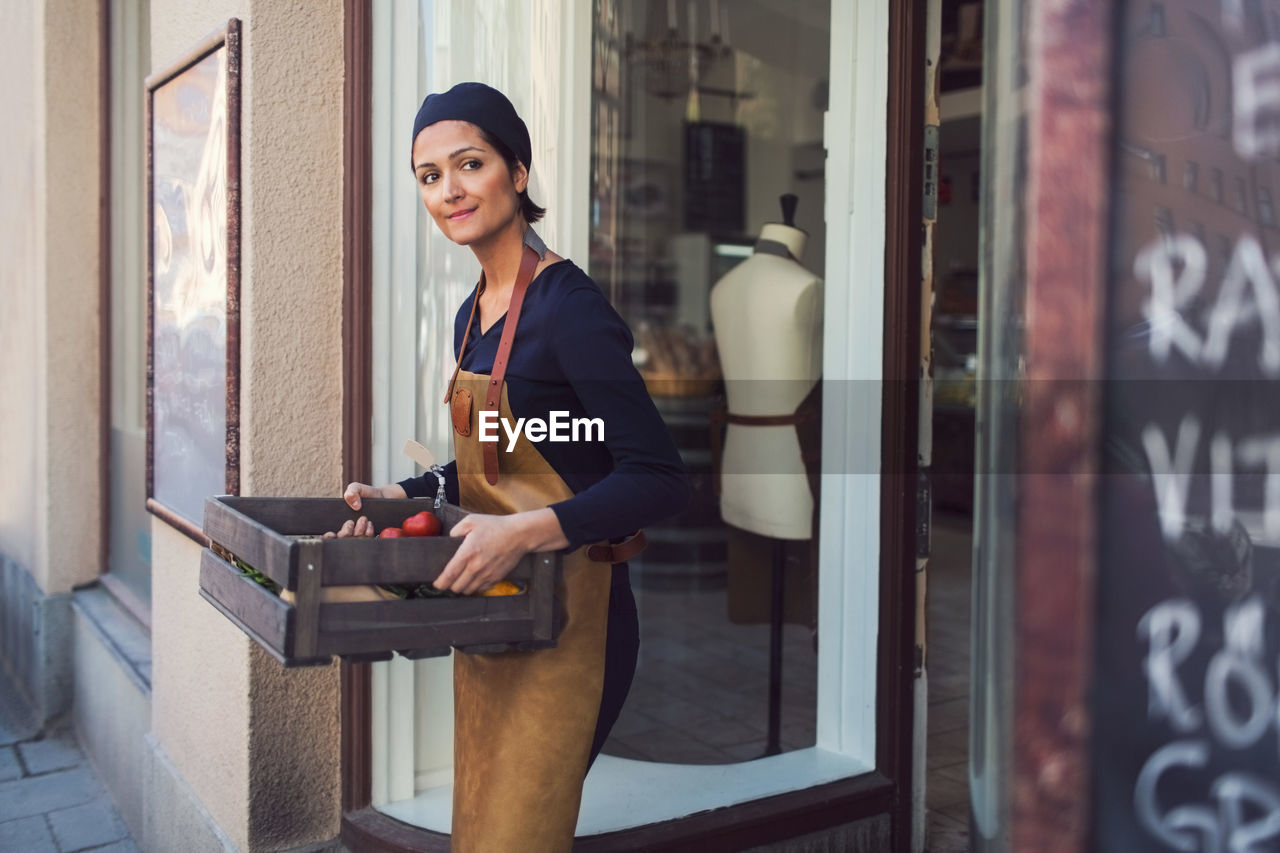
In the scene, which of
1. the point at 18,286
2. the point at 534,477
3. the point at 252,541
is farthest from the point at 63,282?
the point at 534,477

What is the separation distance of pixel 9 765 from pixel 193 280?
94.6 inches

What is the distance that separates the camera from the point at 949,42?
22.8 feet

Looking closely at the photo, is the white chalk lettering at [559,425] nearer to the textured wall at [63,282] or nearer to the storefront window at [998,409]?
the storefront window at [998,409]

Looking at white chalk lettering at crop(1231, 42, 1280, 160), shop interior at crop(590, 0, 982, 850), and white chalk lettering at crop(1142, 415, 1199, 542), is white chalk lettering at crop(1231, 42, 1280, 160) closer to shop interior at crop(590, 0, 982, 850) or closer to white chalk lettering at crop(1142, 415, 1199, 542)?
white chalk lettering at crop(1142, 415, 1199, 542)

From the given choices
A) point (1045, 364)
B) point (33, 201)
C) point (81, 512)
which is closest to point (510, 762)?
point (1045, 364)

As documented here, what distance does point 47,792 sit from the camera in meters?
4.01

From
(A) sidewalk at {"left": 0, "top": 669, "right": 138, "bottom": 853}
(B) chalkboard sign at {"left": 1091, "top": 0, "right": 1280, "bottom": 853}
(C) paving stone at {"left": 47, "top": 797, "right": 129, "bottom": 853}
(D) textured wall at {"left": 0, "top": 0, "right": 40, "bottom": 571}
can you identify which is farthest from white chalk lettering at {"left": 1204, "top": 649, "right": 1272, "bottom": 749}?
(D) textured wall at {"left": 0, "top": 0, "right": 40, "bottom": 571}

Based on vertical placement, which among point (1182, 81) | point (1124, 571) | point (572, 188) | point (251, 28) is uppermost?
point (251, 28)

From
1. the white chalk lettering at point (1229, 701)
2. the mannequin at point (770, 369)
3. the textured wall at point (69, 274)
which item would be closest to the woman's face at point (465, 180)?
the white chalk lettering at point (1229, 701)

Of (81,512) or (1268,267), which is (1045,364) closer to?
(1268,267)

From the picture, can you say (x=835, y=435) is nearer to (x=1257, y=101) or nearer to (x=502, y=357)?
(x=502, y=357)

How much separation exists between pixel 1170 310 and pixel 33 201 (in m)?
5.08

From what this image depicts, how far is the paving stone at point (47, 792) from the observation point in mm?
3867

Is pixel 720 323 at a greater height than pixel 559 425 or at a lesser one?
greater
